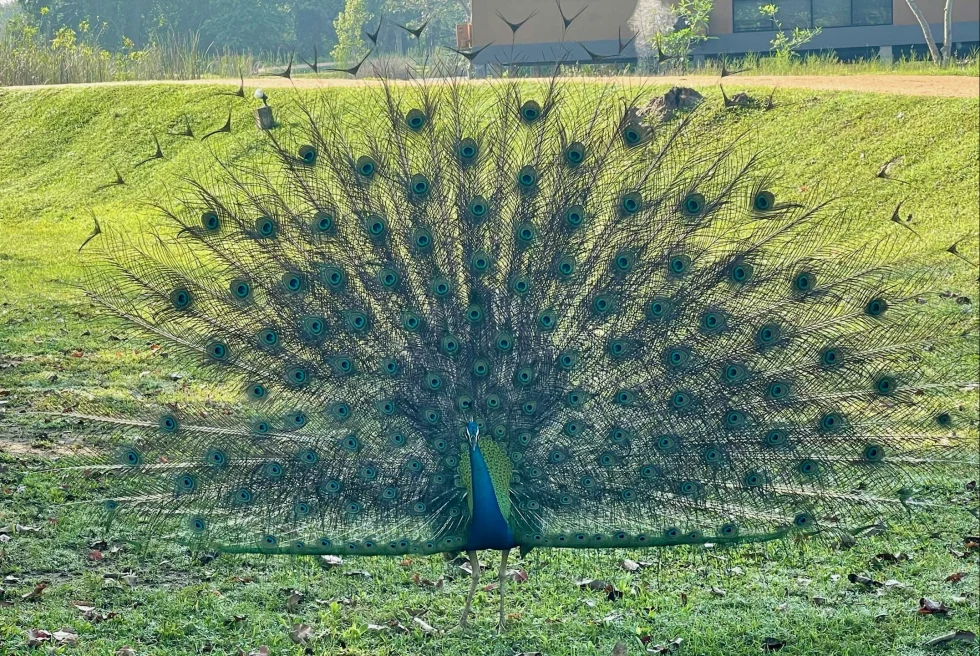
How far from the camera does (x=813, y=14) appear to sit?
2506 cm

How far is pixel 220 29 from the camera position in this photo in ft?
107

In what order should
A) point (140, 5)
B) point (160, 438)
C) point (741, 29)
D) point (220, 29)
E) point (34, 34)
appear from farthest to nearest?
point (220, 29) < point (140, 5) < point (741, 29) < point (34, 34) < point (160, 438)

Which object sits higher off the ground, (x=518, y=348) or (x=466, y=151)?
(x=466, y=151)

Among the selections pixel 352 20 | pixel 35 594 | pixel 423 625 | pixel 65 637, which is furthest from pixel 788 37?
pixel 65 637

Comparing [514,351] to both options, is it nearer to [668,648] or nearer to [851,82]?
[668,648]

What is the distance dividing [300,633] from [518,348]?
160 cm

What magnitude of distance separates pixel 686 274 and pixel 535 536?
4.37 feet

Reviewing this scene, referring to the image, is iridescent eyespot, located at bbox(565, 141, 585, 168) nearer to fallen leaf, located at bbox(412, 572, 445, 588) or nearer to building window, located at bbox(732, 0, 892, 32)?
fallen leaf, located at bbox(412, 572, 445, 588)

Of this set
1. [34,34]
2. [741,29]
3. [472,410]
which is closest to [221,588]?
[472,410]

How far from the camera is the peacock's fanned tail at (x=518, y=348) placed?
16.2 ft

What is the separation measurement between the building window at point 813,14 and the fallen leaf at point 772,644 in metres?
21.8

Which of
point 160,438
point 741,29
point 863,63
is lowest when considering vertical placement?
point 160,438

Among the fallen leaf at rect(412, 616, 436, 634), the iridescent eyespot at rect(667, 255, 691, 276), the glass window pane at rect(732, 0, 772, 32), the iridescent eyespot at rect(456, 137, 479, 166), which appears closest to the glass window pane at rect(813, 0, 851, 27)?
the glass window pane at rect(732, 0, 772, 32)

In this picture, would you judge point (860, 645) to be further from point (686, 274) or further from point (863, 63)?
point (863, 63)
